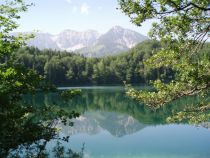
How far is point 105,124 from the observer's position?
202ft

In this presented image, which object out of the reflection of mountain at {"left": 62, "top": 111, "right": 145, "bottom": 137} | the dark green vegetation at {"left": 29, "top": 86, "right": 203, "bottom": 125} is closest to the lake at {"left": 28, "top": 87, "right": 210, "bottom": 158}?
the reflection of mountain at {"left": 62, "top": 111, "right": 145, "bottom": 137}

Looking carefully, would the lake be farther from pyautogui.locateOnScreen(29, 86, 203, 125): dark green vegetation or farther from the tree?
Answer: the tree

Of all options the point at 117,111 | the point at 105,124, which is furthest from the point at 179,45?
the point at 117,111

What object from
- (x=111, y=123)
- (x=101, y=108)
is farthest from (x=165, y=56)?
(x=101, y=108)

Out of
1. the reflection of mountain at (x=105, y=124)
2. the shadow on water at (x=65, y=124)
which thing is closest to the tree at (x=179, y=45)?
the shadow on water at (x=65, y=124)

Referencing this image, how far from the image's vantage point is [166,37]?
12203 mm

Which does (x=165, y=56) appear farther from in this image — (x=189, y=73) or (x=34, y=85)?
(x=34, y=85)

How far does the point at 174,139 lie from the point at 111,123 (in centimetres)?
2327

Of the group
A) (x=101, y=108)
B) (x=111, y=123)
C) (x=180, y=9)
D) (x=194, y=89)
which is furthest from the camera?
(x=101, y=108)

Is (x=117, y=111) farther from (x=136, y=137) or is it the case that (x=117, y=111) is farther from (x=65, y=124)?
(x=65, y=124)

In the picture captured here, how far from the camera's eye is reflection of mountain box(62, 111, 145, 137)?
5294 cm

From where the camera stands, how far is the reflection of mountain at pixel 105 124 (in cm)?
5294

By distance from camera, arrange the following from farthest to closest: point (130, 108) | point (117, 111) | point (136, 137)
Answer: point (130, 108) < point (117, 111) < point (136, 137)

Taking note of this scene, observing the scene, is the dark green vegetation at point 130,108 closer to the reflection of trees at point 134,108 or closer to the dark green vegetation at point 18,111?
the reflection of trees at point 134,108
